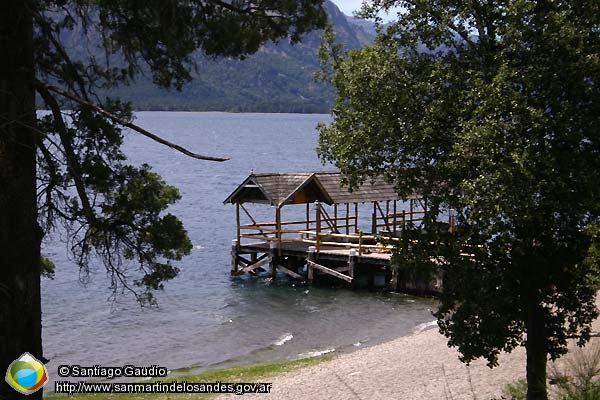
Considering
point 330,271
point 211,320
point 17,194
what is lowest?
point 211,320

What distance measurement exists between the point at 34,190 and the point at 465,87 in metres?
5.91

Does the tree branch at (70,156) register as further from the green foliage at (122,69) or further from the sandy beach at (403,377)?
the sandy beach at (403,377)

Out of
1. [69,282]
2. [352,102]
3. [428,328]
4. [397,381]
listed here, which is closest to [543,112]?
[352,102]

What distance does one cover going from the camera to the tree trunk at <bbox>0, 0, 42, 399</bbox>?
8984 millimetres

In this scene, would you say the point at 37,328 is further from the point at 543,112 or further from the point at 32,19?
the point at 543,112

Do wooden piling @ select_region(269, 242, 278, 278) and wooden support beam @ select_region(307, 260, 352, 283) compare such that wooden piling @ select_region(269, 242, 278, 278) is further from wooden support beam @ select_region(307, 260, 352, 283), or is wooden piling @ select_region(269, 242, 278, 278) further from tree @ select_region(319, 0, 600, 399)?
tree @ select_region(319, 0, 600, 399)

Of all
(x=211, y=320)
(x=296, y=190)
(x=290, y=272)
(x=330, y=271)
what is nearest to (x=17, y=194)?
(x=211, y=320)

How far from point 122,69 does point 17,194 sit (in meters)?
2.76

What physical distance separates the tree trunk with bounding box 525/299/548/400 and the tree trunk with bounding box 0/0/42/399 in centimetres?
719

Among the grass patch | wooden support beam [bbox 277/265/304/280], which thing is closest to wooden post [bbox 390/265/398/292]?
wooden support beam [bbox 277/265/304/280]

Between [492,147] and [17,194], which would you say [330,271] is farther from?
[17,194]

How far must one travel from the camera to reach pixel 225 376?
19.8 meters

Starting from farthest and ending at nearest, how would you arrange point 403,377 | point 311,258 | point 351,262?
point 311,258 → point 351,262 → point 403,377

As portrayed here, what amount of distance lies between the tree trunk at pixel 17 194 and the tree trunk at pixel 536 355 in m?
7.19
